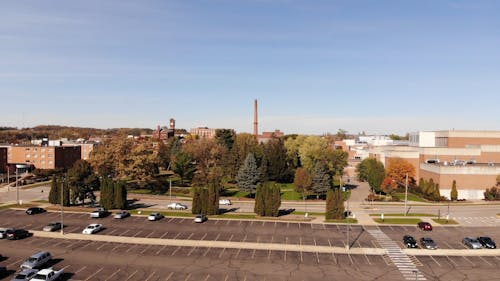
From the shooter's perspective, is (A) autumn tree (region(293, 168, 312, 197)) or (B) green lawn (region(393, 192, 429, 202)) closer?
(A) autumn tree (region(293, 168, 312, 197))

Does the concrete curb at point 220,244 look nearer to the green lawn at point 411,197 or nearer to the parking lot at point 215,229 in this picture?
the parking lot at point 215,229

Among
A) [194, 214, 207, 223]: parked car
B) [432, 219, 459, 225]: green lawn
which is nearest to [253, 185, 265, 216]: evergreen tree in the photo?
[194, 214, 207, 223]: parked car

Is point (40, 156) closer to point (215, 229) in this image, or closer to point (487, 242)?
point (215, 229)

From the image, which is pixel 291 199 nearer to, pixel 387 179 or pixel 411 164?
pixel 387 179

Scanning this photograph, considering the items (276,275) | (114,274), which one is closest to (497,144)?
(276,275)

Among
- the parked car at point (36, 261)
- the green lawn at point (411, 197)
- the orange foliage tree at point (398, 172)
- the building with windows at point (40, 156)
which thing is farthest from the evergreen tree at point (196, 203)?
the building with windows at point (40, 156)

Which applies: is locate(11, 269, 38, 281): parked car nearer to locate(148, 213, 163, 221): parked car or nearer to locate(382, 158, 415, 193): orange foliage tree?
locate(148, 213, 163, 221): parked car
